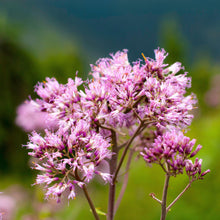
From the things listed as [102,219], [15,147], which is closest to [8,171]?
[15,147]

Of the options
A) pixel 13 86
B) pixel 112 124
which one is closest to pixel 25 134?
pixel 13 86

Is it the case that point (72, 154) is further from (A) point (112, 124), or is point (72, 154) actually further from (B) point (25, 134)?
(B) point (25, 134)

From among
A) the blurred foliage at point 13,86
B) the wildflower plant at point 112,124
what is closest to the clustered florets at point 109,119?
the wildflower plant at point 112,124

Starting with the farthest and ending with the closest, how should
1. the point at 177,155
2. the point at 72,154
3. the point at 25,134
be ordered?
1. the point at 25,134
2. the point at 177,155
3. the point at 72,154

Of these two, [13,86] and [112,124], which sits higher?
[13,86]

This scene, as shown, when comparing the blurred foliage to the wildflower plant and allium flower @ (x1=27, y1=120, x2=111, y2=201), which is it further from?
allium flower @ (x1=27, y1=120, x2=111, y2=201)

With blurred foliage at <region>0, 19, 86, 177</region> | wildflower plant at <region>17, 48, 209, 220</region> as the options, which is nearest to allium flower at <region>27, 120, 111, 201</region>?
wildflower plant at <region>17, 48, 209, 220</region>

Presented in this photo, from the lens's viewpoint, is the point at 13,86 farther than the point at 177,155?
Yes

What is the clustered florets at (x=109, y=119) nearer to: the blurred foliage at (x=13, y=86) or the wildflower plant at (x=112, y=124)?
the wildflower plant at (x=112, y=124)
